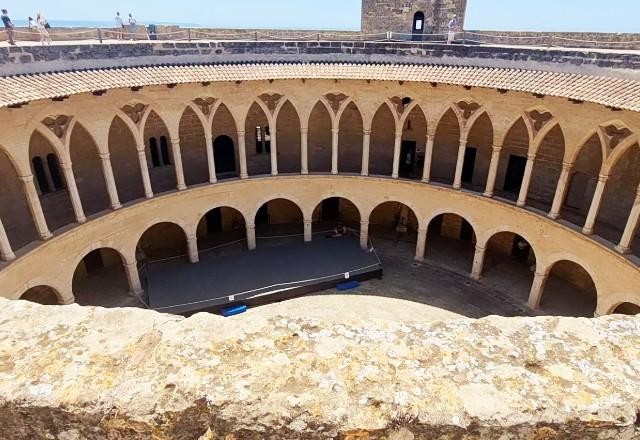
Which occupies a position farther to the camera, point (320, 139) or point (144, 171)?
point (320, 139)

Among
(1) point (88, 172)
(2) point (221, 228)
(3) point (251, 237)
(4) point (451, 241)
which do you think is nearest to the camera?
(1) point (88, 172)

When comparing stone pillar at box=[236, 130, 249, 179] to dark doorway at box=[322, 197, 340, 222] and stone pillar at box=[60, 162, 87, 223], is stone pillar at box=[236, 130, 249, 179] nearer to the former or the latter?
dark doorway at box=[322, 197, 340, 222]

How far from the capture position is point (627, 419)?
3.27 m

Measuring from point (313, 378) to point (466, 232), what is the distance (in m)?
21.2

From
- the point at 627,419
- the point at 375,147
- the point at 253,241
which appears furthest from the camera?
the point at 375,147

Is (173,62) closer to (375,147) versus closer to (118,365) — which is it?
(375,147)

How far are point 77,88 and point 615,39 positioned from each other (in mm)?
24594

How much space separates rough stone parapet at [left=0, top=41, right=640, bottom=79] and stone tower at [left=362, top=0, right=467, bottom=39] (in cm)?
638

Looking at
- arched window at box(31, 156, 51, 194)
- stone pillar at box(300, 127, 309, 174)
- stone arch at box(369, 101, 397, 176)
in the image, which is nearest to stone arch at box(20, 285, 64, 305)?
arched window at box(31, 156, 51, 194)

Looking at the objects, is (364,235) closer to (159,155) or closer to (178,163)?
(178,163)

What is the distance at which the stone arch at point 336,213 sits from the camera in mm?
24797

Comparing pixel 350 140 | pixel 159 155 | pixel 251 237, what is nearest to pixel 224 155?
pixel 159 155

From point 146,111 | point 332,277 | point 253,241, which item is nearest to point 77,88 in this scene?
point 146,111

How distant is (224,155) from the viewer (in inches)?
888
